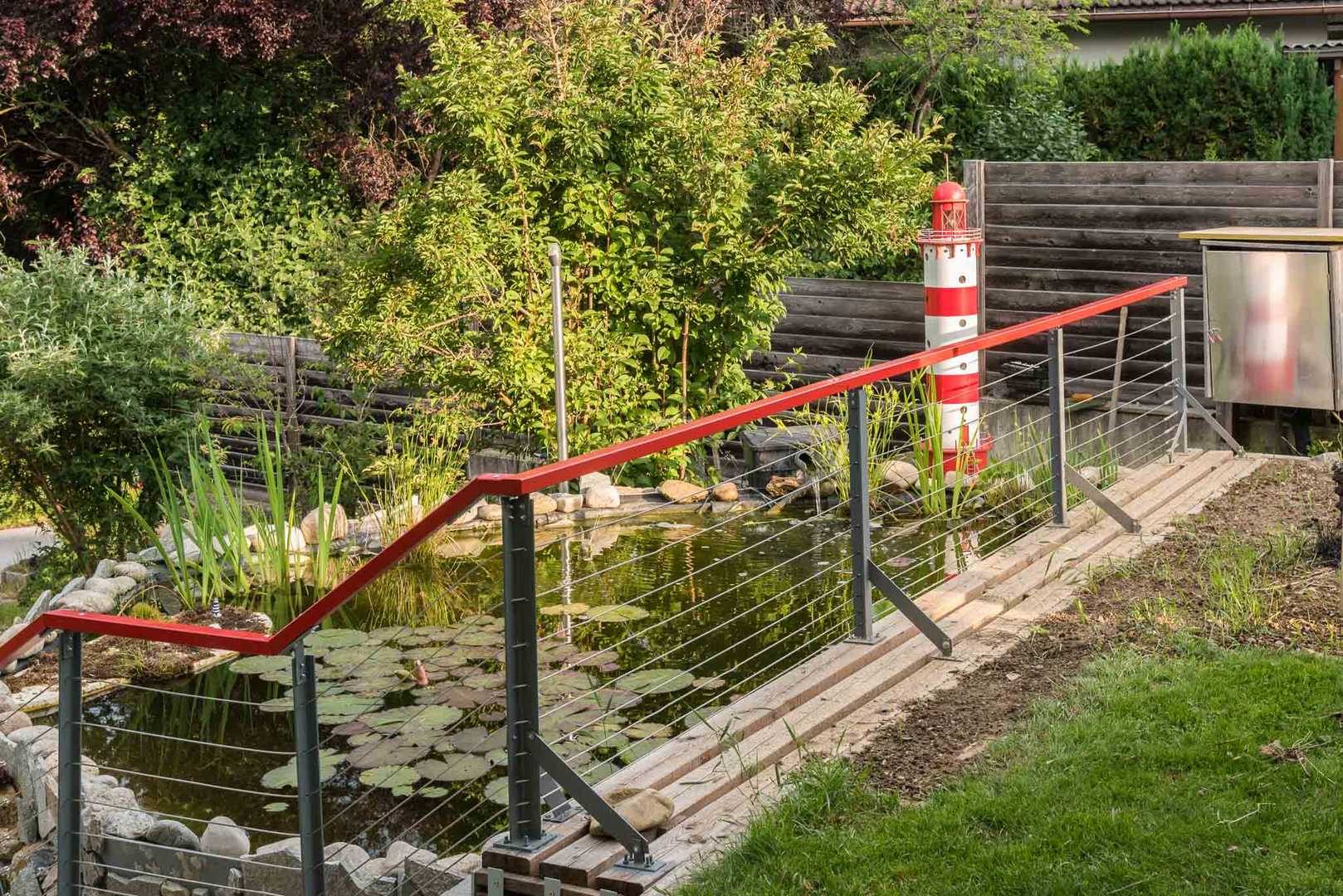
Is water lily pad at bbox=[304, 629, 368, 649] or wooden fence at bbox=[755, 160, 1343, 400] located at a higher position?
wooden fence at bbox=[755, 160, 1343, 400]

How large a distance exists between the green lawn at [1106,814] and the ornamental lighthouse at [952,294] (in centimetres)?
456

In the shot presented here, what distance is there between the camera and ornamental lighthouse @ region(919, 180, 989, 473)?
9562mm

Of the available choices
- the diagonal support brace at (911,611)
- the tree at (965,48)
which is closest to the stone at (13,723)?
the diagonal support brace at (911,611)

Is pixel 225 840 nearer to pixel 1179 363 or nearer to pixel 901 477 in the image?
pixel 901 477

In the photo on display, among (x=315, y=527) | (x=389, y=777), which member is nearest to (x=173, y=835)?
(x=389, y=777)

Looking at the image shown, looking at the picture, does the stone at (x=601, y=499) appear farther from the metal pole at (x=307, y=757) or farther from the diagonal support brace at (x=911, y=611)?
the metal pole at (x=307, y=757)

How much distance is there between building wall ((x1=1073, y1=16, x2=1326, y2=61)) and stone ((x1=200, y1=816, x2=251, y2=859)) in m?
15.5

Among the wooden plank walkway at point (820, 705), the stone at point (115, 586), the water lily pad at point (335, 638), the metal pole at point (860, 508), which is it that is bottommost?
the water lily pad at point (335, 638)

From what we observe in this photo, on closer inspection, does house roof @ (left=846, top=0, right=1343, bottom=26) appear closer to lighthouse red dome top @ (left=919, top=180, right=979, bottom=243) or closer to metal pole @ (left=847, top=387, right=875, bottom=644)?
lighthouse red dome top @ (left=919, top=180, right=979, bottom=243)

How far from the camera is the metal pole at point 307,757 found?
13.3ft

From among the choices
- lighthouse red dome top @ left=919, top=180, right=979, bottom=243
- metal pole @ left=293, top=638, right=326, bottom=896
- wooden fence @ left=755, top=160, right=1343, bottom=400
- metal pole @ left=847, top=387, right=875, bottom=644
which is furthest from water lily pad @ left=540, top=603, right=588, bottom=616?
wooden fence @ left=755, top=160, right=1343, bottom=400

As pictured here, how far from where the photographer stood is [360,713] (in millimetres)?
6434

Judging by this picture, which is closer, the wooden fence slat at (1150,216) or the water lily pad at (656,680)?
the water lily pad at (656,680)

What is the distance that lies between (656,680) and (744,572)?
5.62 feet
